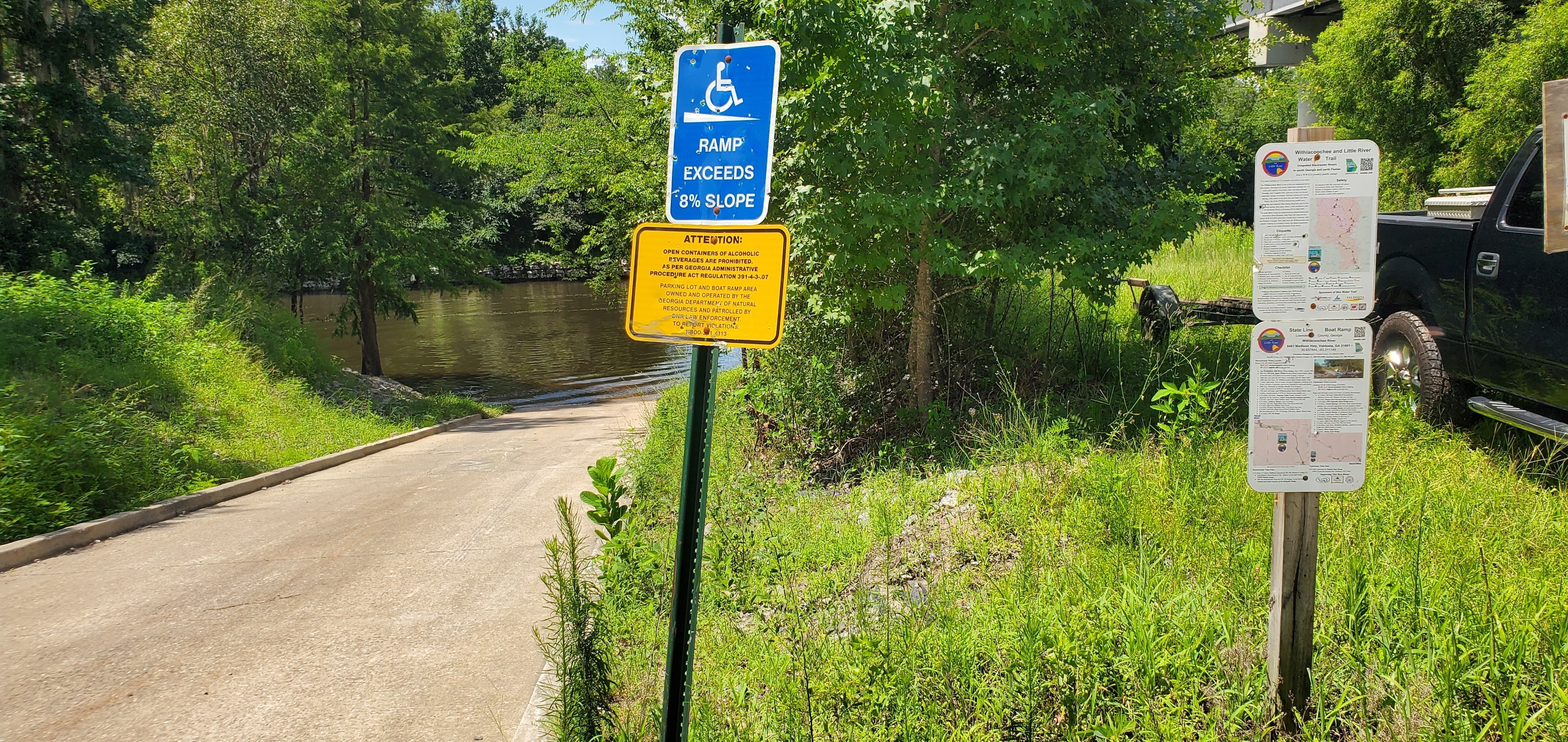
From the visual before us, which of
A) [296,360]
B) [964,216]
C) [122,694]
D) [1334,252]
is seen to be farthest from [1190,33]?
[296,360]

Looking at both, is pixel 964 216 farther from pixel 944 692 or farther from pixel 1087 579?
pixel 944 692

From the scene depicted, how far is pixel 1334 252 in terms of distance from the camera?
9.91 ft

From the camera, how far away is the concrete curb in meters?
7.36

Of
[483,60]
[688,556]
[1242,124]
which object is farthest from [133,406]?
[483,60]

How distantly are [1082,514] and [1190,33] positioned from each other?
5701mm

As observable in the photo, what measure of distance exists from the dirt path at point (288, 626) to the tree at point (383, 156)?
15.9 metres

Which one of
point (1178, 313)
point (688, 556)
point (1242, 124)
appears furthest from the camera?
point (1242, 124)

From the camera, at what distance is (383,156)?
2477cm

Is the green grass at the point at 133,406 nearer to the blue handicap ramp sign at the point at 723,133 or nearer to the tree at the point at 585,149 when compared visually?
the tree at the point at 585,149

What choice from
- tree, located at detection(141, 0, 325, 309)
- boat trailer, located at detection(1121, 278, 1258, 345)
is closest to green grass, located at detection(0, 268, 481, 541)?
tree, located at detection(141, 0, 325, 309)

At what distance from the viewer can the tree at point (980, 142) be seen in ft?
23.6

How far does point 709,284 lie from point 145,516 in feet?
28.0

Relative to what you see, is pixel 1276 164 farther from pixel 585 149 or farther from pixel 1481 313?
pixel 585 149

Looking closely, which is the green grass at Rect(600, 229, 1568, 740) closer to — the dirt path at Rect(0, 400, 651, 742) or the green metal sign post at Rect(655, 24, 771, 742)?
the green metal sign post at Rect(655, 24, 771, 742)
